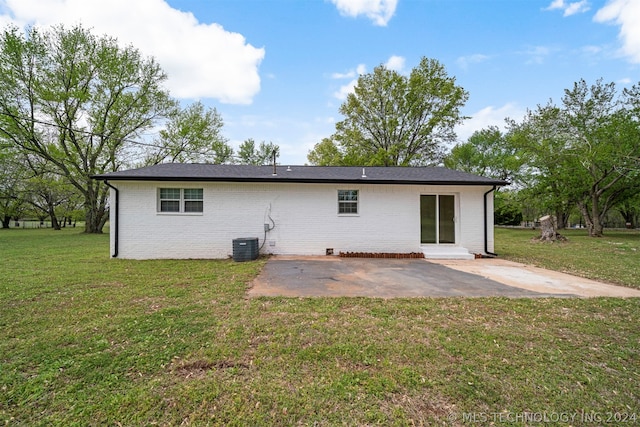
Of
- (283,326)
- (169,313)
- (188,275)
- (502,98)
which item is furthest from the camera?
(502,98)

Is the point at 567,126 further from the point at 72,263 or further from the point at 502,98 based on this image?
the point at 72,263

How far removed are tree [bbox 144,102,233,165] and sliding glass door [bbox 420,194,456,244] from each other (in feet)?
69.4

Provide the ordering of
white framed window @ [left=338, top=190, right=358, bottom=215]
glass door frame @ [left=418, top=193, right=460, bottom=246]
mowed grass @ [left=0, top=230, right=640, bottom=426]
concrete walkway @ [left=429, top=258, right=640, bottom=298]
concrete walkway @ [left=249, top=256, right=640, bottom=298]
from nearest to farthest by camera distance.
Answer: mowed grass @ [left=0, top=230, right=640, bottom=426] → concrete walkway @ [left=249, top=256, right=640, bottom=298] → concrete walkway @ [left=429, top=258, right=640, bottom=298] → white framed window @ [left=338, top=190, right=358, bottom=215] → glass door frame @ [left=418, top=193, right=460, bottom=246]

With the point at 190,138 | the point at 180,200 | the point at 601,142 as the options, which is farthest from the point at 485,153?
the point at 180,200

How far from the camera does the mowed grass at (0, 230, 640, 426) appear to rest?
2047 mm

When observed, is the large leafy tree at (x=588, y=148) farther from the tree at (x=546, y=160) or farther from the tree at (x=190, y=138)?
the tree at (x=190, y=138)

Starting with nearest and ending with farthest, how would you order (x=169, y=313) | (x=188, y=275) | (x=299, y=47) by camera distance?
(x=169, y=313) → (x=188, y=275) → (x=299, y=47)

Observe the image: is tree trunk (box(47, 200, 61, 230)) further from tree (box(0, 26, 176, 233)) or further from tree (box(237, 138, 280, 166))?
tree (box(237, 138, 280, 166))

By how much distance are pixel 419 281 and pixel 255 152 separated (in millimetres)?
35592

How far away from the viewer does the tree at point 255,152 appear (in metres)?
37.4

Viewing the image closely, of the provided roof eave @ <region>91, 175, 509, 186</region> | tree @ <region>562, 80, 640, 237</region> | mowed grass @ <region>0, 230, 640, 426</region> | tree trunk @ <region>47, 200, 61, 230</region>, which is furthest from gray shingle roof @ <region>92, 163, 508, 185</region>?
tree trunk @ <region>47, 200, 61, 230</region>

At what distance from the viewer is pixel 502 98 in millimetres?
15125

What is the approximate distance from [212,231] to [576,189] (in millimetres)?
23883

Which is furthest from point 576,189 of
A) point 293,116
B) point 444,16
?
point 293,116
